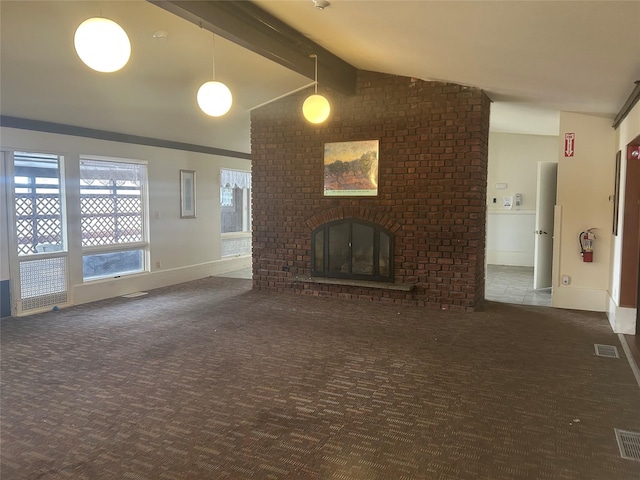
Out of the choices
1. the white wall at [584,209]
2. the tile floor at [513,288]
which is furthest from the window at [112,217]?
the white wall at [584,209]

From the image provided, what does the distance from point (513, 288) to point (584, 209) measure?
191cm

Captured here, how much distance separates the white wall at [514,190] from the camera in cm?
906

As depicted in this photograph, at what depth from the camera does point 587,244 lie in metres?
5.49

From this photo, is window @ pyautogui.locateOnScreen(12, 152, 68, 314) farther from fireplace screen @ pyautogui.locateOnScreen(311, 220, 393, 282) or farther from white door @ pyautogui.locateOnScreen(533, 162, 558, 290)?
white door @ pyautogui.locateOnScreen(533, 162, 558, 290)

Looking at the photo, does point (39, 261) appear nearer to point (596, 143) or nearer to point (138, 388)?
point (138, 388)

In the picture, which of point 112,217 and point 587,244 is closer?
point 587,244

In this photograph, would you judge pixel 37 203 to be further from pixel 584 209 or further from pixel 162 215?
pixel 584 209

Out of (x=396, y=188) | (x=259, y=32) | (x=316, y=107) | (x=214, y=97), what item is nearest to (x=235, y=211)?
(x=396, y=188)

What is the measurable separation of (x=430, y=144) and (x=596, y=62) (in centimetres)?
235

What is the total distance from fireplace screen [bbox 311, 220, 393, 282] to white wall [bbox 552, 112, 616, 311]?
218 cm

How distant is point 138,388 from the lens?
129 inches

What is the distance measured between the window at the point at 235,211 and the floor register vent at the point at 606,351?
661cm

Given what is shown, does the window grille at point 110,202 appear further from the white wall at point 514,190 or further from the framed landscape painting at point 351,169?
the white wall at point 514,190

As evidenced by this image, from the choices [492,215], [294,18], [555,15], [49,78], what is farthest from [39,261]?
[492,215]
